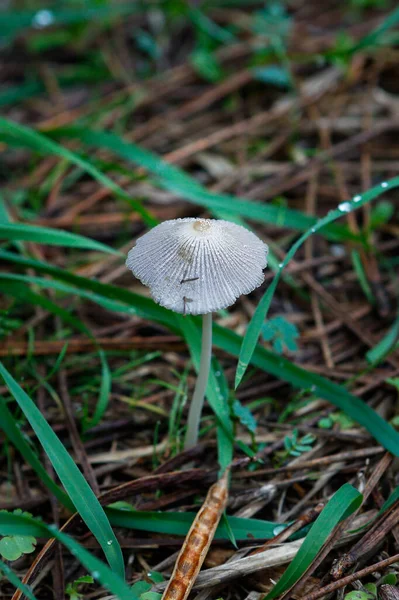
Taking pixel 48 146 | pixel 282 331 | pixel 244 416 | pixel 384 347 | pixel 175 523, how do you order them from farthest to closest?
pixel 48 146, pixel 384 347, pixel 282 331, pixel 244 416, pixel 175 523

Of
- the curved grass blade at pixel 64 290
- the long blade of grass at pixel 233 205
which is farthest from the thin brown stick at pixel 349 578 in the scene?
the long blade of grass at pixel 233 205

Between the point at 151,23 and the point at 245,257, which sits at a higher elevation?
the point at 151,23

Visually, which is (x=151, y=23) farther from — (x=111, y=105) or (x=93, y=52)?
(x=111, y=105)

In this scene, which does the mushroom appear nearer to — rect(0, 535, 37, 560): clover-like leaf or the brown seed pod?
the brown seed pod

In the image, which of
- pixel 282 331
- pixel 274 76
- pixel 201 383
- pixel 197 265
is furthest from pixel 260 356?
pixel 274 76

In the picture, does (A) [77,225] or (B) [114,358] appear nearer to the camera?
(B) [114,358]

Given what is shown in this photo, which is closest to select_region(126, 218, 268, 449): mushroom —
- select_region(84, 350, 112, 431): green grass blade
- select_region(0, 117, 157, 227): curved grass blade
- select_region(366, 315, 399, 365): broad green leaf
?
select_region(84, 350, 112, 431): green grass blade

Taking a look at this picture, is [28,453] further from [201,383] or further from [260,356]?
[260,356]

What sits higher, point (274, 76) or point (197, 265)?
point (274, 76)

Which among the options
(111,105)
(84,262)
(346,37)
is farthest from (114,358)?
Answer: (346,37)
